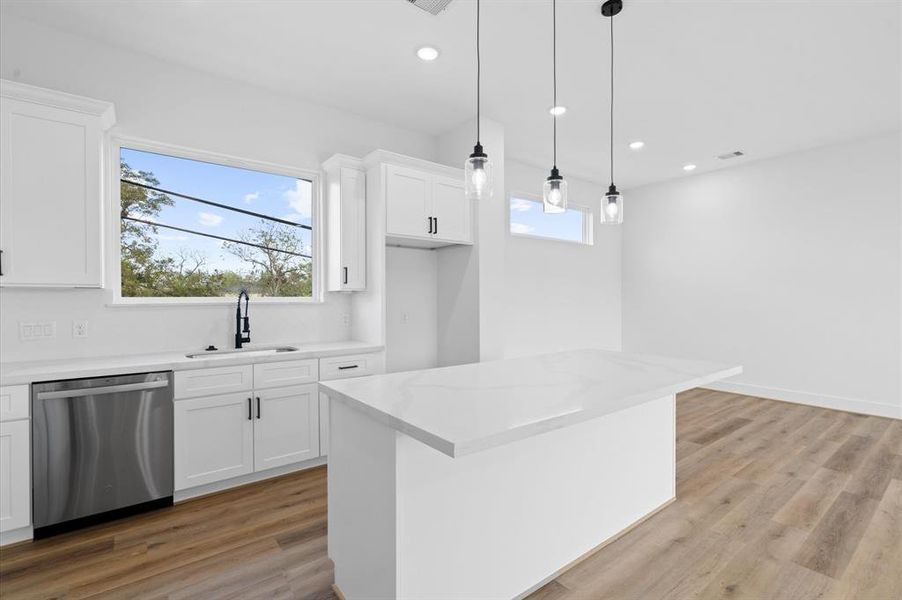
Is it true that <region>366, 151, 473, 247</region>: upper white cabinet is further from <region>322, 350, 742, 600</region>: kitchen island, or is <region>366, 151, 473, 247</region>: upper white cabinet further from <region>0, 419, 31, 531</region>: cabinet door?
<region>0, 419, 31, 531</region>: cabinet door

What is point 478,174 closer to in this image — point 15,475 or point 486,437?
point 486,437

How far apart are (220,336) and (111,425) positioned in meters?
0.96

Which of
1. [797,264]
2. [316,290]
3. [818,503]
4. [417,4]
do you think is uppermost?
[417,4]

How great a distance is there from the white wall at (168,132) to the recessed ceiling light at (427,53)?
1149mm

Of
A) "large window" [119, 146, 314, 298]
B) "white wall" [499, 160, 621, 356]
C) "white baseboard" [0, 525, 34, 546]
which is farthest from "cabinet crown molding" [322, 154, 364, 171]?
"white baseboard" [0, 525, 34, 546]

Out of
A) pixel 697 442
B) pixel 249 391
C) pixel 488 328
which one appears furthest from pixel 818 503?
pixel 249 391

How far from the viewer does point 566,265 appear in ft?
19.8

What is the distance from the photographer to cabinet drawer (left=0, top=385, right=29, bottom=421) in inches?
84.4

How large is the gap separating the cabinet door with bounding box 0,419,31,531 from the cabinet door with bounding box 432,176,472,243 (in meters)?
2.93

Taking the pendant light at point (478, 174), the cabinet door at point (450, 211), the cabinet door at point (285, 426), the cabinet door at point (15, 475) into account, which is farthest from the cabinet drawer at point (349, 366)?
the pendant light at point (478, 174)

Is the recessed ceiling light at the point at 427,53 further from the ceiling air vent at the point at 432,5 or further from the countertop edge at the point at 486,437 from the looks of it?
the countertop edge at the point at 486,437

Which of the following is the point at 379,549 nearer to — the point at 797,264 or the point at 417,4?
the point at 417,4

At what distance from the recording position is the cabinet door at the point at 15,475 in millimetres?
2154

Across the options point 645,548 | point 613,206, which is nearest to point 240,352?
point 613,206
